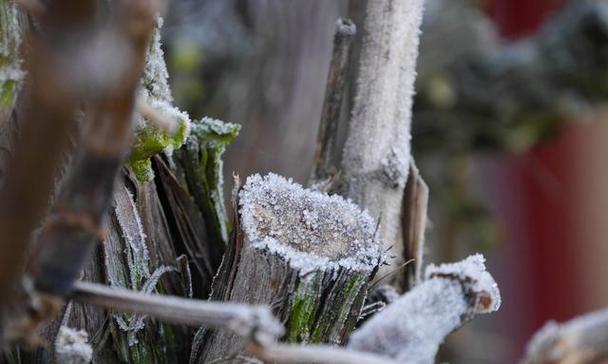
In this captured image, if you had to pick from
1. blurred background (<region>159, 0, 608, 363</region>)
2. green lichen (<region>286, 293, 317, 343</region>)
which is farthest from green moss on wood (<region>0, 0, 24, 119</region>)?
blurred background (<region>159, 0, 608, 363</region>)

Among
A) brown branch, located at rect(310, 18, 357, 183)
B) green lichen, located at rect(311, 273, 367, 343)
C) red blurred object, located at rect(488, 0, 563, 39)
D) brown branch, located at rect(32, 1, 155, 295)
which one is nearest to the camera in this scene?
brown branch, located at rect(32, 1, 155, 295)

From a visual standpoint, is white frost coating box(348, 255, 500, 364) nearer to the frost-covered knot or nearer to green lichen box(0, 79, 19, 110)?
the frost-covered knot

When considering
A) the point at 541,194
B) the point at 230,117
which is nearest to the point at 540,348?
the point at 230,117

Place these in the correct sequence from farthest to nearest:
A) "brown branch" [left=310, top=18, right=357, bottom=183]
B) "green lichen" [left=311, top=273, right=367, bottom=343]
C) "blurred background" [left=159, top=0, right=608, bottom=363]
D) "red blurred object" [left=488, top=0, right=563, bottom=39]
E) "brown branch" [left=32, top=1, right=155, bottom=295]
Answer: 1. "red blurred object" [left=488, top=0, right=563, bottom=39]
2. "blurred background" [left=159, top=0, right=608, bottom=363]
3. "brown branch" [left=310, top=18, right=357, bottom=183]
4. "green lichen" [left=311, top=273, right=367, bottom=343]
5. "brown branch" [left=32, top=1, right=155, bottom=295]

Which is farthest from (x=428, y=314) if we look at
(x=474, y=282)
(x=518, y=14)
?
(x=518, y=14)

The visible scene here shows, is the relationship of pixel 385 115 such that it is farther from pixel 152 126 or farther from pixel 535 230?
pixel 535 230

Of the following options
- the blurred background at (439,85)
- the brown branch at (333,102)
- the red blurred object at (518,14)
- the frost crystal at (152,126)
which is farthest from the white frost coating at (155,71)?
the red blurred object at (518,14)

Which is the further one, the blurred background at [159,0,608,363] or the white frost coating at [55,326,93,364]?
the blurred background at [159,0,608,363]
